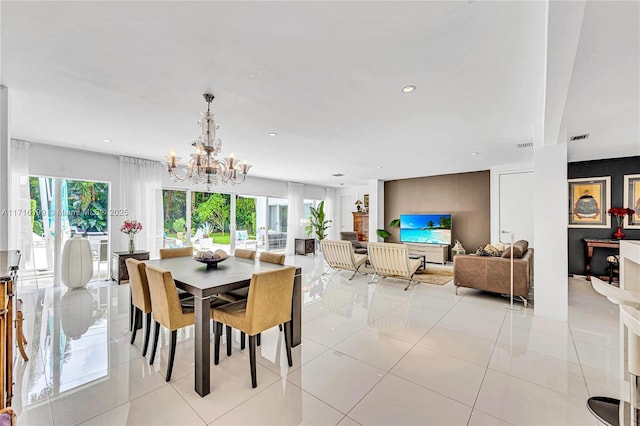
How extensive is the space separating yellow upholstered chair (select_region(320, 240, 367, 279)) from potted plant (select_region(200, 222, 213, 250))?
3.24m

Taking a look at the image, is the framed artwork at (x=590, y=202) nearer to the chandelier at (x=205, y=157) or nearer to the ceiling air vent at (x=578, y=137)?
the ceiling air vent at (x=578, y=137)

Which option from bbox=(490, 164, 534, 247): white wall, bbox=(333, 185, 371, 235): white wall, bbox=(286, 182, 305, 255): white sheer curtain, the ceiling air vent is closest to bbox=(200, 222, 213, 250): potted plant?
bbox=(286, 182, 305, 255): white sheer curtain

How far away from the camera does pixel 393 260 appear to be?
198 inches

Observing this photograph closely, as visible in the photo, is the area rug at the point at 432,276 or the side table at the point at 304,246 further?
the side table at the point at 304,246

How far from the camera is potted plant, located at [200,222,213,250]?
703 centimetres

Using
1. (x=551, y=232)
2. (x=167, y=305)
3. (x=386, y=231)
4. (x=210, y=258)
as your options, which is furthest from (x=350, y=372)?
(x=386, y=231)

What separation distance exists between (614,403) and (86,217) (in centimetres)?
742

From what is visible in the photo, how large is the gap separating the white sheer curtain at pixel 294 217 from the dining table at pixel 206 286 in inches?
232

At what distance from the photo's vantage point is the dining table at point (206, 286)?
201 cm

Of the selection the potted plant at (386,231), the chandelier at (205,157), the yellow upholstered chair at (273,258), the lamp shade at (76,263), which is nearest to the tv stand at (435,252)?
the potted plant at (386,231)

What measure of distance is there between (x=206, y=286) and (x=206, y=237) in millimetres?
5467

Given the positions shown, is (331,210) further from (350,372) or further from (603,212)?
(350,372)

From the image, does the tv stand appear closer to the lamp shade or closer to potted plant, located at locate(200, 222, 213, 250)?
potted plant, located at locate(200, 222, 213, 250)

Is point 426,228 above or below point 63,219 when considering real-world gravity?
below
